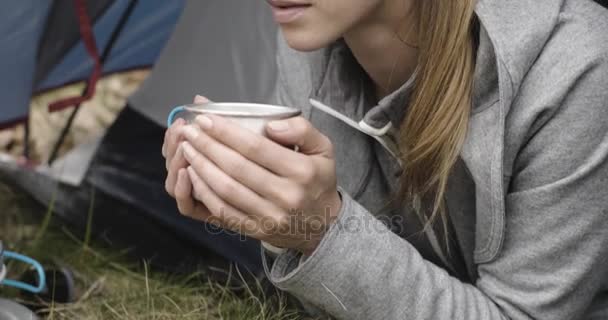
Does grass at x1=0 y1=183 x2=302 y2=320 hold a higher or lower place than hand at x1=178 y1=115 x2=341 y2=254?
lower

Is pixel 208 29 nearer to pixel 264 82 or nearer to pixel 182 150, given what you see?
pixel 264 82

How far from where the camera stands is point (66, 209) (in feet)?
5.88

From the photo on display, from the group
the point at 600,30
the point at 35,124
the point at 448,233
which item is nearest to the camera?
the point at 600,30

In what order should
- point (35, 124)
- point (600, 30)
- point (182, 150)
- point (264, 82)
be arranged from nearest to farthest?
point (182, 150)
point (600, 30)
point (264, 82)
point (35, 124)

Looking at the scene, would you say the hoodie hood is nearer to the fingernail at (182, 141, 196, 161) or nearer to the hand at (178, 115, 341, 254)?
the hand at (178, 115, 341, 254)

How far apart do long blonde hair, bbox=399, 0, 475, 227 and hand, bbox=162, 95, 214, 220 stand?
0.91 feet

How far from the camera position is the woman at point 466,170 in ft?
3.18

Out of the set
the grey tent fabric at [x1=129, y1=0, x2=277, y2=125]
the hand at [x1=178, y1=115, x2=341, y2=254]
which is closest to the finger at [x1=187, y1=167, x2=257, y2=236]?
A: the hand at [x1=178, y1=115, x2=341, y2=254]

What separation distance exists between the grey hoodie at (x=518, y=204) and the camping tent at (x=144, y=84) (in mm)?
578

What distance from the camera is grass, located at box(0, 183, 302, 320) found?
51.9 inches

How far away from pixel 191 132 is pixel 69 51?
1.06 meters

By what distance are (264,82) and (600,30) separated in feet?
2.57

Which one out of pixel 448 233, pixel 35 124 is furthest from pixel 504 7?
pixel 35 124

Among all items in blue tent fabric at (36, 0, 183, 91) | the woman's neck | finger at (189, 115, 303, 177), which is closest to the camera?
finger at (189, 115, 303, 177)
